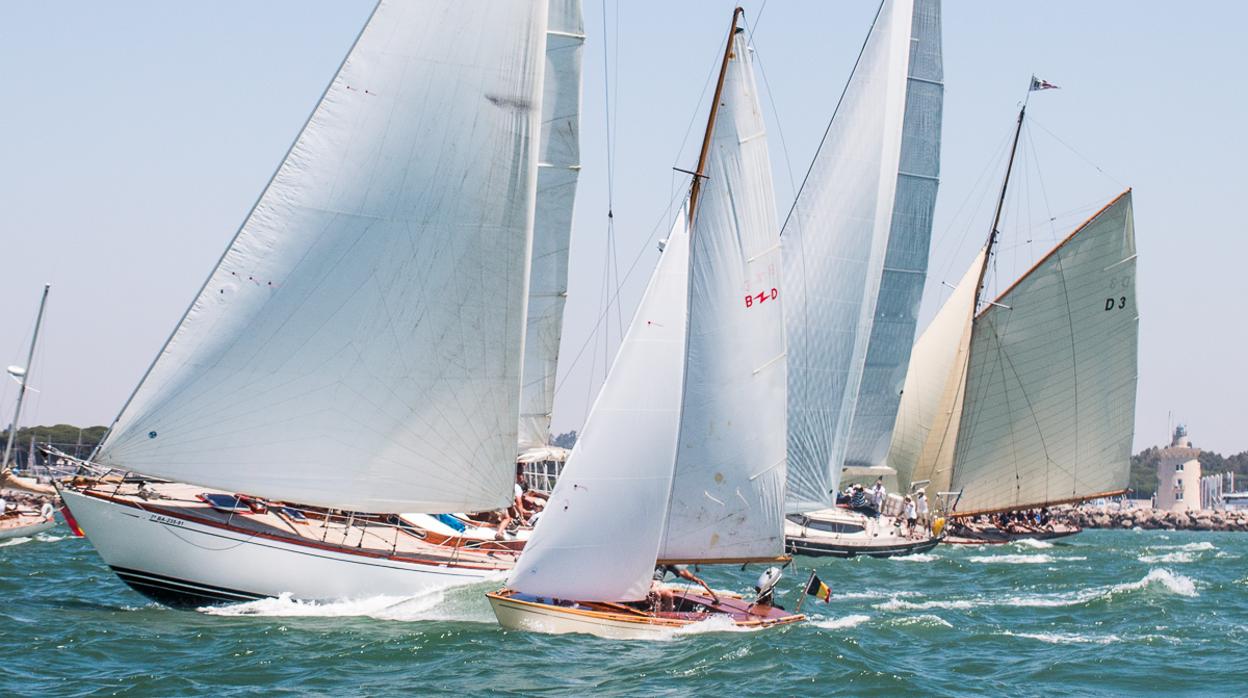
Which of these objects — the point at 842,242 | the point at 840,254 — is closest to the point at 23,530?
the point at 840,254

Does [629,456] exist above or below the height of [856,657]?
above

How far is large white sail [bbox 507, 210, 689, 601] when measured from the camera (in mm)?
25766

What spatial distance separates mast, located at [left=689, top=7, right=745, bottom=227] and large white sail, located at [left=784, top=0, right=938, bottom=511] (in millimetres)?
17077

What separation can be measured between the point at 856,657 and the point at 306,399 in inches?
426

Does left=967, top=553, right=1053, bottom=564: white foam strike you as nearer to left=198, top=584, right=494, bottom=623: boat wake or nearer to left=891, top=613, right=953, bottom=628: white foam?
left=891, top=613, right=953, bottom=628: white foam

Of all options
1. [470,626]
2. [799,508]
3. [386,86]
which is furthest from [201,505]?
[799,508]

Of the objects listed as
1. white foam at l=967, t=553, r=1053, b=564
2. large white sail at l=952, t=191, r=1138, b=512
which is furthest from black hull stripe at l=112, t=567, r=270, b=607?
large white sail at l=952, t=191, r=1138, b=512

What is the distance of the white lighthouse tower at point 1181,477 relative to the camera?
6142 inches

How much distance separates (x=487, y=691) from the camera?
21.5 m

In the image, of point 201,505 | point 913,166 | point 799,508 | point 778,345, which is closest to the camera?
point 778,345

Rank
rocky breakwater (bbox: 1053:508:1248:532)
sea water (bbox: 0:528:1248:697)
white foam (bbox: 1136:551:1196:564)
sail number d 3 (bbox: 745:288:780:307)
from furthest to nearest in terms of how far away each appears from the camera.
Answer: rocky breakwater (bbox: 1053:508:1248:532), white foam (bbox: 1136:551:1196:564), sail number d 3 (bbox: 745:288:780:307), sea water (bbox: 0:528:1248:697)

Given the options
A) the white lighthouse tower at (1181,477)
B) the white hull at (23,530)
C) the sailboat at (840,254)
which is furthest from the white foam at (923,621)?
the white lighthouse tower at (1181,477)

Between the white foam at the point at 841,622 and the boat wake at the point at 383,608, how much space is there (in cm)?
640

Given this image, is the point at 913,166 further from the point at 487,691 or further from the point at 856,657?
the point at 487,691
